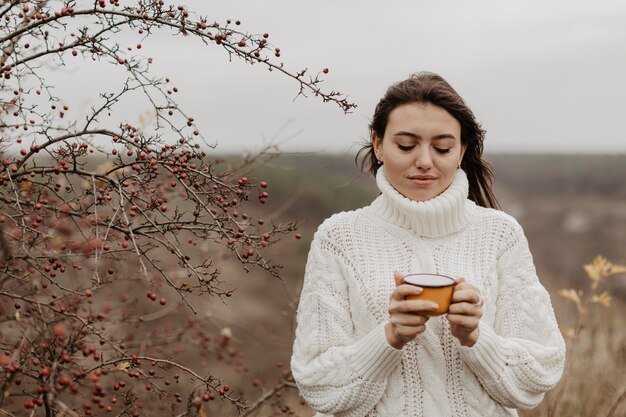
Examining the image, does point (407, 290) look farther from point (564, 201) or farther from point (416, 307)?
point (564, 201)

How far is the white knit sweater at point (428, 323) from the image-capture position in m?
2.12

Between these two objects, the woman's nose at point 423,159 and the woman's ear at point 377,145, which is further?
the woman's ear at point 377,145

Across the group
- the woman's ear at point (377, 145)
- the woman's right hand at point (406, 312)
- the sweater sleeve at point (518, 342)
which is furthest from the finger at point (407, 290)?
the woman's ear at point (377, 145)

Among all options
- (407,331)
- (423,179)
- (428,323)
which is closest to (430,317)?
(428,323)

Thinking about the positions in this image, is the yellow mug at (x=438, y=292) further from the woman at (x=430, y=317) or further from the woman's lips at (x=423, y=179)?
the woman's lips at (x=423, y=179)

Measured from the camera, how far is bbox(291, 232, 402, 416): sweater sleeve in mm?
2104

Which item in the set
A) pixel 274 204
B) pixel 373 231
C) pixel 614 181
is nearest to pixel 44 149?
pixel 373 231

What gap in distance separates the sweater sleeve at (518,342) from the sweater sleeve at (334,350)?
25 centimetres

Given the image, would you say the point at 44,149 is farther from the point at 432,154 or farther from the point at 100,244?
the point at 432,154

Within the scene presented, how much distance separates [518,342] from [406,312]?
0.43 meters

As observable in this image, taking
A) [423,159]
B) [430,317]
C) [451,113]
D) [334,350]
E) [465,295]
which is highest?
[451,113]

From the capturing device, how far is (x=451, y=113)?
224 centimetres

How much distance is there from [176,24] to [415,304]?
1060mm

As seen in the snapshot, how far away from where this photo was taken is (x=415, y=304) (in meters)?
1.88
